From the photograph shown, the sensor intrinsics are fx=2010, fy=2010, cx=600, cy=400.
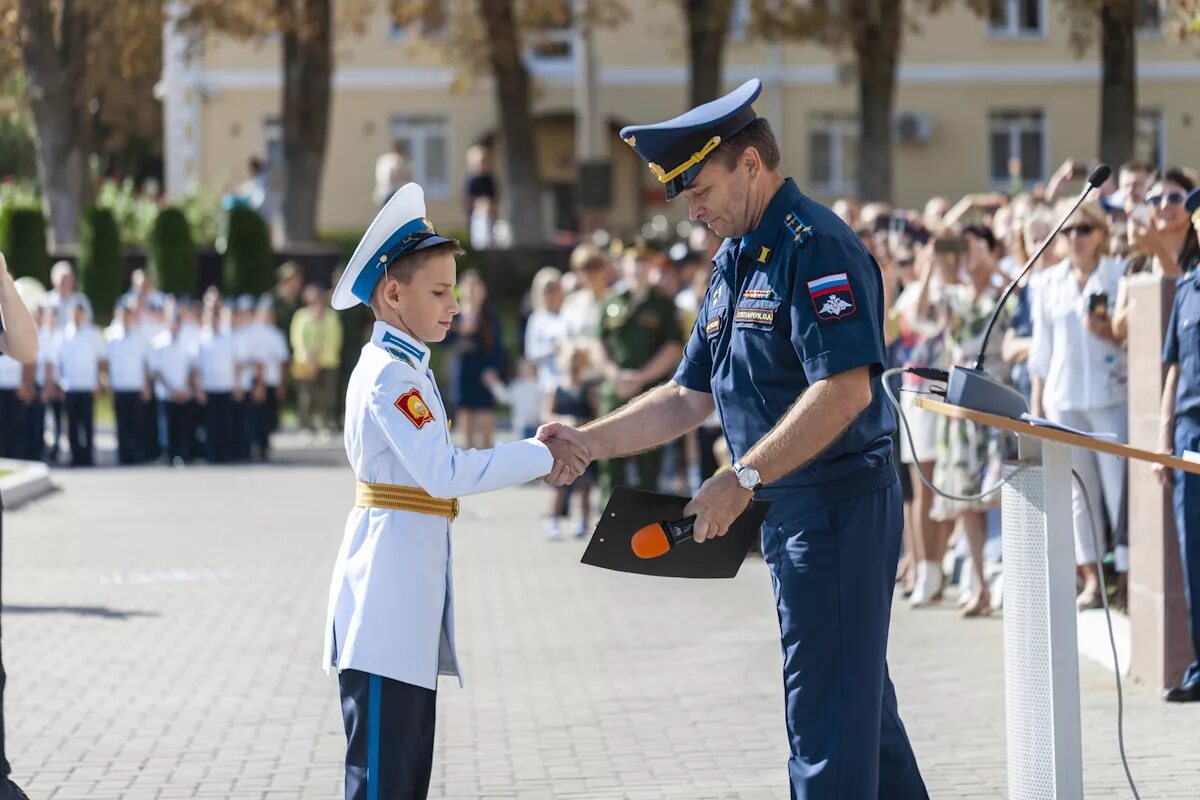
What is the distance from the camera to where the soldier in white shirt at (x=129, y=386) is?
74.1 feet

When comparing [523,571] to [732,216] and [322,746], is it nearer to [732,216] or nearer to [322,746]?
[322,746]

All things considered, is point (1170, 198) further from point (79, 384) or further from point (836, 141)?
point (836, 141)

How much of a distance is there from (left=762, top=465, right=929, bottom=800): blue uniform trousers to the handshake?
25.0 inches

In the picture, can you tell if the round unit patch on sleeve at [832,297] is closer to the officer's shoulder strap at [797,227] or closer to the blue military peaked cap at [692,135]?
the officer's shoulder strap at [797,227]

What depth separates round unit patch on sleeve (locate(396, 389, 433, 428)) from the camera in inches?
199

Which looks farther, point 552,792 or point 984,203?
point 984,203

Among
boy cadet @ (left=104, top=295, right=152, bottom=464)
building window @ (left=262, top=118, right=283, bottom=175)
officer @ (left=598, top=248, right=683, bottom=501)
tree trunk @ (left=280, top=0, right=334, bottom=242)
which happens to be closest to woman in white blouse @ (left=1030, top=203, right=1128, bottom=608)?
officer @ (left=598, top=248, right=683, bottom=501)

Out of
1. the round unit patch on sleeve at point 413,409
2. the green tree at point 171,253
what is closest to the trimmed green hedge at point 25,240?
the green tree at point 171,253

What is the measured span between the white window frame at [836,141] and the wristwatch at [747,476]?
133 feet

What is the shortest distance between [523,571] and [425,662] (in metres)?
8.24

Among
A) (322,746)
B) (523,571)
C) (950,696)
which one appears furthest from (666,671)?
(523,571)

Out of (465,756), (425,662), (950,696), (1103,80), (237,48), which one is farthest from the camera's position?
(237,48)

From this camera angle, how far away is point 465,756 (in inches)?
304

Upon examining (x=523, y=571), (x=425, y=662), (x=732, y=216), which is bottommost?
(x=523, y=571)
